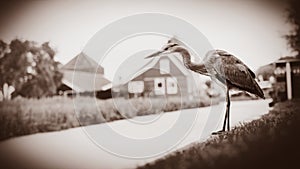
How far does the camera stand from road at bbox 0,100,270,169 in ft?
6.77

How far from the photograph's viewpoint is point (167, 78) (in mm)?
2150

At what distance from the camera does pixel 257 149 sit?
2.09 m

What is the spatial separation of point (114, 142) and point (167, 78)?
1.68ft

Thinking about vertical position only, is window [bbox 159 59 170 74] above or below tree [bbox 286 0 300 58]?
below

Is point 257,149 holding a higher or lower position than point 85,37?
lower

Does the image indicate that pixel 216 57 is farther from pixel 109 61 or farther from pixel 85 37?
pixel 85 37

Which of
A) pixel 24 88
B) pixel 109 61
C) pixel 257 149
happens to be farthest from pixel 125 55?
pixel 257 149

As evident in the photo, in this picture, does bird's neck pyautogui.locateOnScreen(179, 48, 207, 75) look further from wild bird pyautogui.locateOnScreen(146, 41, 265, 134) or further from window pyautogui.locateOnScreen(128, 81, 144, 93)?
window pyautogui.locateOnScreen(128, 81, 144, 93)

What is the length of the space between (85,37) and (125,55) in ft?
0.93

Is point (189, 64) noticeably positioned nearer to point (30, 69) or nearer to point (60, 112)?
point (60, 112)

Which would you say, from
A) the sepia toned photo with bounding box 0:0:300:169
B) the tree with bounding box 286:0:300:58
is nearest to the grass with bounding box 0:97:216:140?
the sepia toned photo with bounding box 0:0:300:169

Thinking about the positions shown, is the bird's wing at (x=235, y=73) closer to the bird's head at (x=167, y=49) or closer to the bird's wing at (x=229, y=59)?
the bird's wing at (x=229, y=59)

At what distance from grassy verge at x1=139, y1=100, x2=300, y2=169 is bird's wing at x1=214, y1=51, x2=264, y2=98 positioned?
0.20 metres

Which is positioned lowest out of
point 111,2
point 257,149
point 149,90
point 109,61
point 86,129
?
point 257,149
